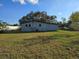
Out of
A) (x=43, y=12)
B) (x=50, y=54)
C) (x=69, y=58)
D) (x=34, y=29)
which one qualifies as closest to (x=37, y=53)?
(x=50, y=54)

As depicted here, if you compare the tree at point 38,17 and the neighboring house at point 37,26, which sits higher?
the tree at point 38,17

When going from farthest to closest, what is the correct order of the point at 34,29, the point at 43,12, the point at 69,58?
the point at 43,12, the point at 34,29, the point at 69,58

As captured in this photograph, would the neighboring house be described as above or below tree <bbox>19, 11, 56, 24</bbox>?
below

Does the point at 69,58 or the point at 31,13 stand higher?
the point at 31,13

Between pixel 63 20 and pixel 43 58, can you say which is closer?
pixel 43 58

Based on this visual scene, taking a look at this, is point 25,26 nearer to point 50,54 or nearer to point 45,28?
point 45,28

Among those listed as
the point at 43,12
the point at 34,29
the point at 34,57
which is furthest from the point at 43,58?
the point at 43,12

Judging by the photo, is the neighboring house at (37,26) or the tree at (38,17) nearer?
the neighboring house at (37,26)

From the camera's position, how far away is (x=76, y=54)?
10719 millimetres

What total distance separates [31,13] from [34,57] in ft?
219

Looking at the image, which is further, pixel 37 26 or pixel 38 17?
pixel 38 17

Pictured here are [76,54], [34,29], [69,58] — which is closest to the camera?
[69,58]

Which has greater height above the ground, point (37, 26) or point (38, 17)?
point (38, 17)

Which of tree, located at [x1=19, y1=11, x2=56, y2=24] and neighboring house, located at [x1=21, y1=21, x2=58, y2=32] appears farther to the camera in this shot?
tree, located at [x1=19, y1=11, x2=56, y2=24]
